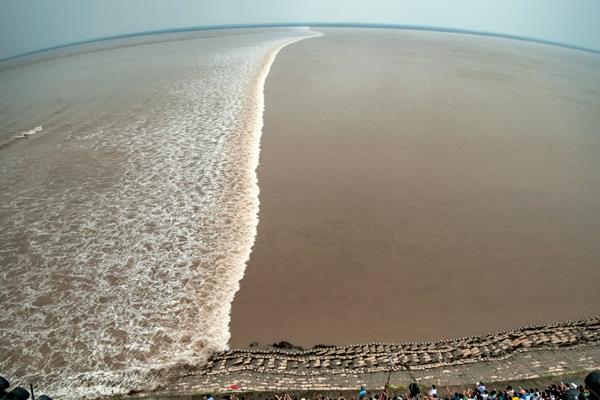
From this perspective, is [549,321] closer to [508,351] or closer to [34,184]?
[508,351]

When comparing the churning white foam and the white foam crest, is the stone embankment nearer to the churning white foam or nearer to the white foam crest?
the churning white foam

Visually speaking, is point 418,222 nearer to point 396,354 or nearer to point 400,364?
point 396,354

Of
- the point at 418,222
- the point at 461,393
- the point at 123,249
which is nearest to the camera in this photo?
the point at 461,393

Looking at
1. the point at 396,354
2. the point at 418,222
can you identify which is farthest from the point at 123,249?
the point at 418,222

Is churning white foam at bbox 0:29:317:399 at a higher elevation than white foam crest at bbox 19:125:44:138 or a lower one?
lower

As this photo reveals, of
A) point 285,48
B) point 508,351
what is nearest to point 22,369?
point 508,351

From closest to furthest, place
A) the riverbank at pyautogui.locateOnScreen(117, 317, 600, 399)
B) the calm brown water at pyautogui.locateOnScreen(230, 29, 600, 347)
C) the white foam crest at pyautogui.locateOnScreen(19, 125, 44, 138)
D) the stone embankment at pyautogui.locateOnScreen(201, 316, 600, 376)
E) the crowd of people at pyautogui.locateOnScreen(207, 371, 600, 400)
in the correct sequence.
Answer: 1. the crowd of people at pyautogui.locateOnScreen(207, 371, 600, 400)
2. the riverbank at pyautogui.locateOnScreen(117, 317, 600, 399)
3. the stone embankment at pyautogui.locateOnScreen(201, 316, 600, 376)
4. the calm brown water at pyautogui.locateOnScreen(230, 29, 600, 347)
5. the white foam crest at pyautogui.locateOnScreen(19, 125, 44, 138)

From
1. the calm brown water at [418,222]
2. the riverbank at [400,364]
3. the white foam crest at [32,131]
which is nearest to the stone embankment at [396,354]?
the riverbank at [400,364]

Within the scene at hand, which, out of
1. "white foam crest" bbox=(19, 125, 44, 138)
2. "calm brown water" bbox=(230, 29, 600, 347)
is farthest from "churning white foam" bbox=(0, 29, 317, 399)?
"white foam crest" bbox=(19, 125, 44, 138)
